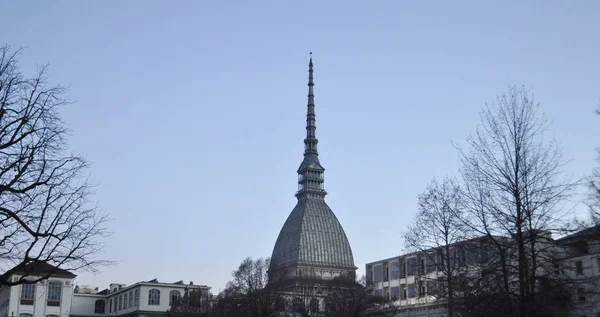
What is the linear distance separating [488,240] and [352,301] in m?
53.9

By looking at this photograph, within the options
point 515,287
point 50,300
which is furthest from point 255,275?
point 515,287

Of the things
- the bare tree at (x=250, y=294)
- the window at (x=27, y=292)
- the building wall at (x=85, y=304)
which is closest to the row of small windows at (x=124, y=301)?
the building wall at (x=85, y=304)

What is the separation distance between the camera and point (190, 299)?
10938 centimetres

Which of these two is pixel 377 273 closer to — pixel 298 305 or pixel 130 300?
pixel 298 305

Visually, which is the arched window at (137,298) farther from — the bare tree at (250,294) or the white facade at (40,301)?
the bare tree at (250,294)

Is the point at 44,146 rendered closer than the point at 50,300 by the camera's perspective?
Yes

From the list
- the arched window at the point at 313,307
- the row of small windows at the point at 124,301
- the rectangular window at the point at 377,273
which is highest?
the rectangular window at the point at 377,273

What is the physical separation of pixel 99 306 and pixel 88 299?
360 cm

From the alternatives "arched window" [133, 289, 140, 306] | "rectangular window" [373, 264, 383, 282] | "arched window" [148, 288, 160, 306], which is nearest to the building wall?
"arched window" [133, 289, 140, 306]

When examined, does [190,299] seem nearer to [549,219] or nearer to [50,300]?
[50,300]

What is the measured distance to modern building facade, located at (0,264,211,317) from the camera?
376 ft

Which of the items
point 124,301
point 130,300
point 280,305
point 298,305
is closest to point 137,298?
point 130,300

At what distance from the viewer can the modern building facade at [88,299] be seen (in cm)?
11462

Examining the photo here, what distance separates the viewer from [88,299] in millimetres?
157375
